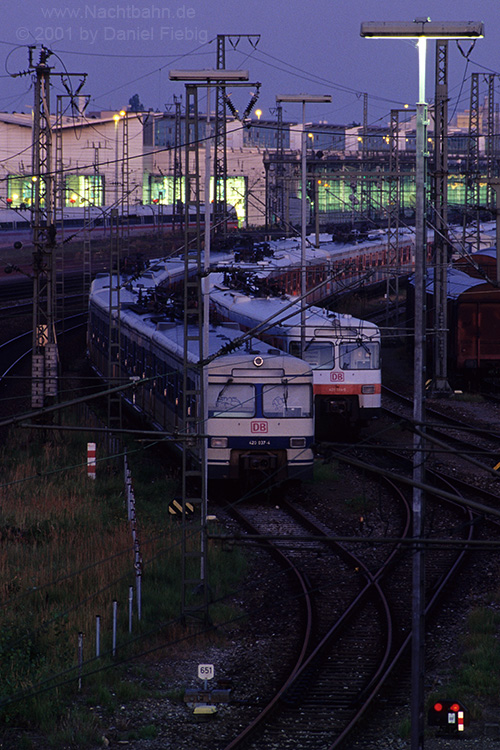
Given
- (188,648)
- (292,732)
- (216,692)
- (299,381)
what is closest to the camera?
(292,732)

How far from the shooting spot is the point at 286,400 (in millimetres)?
18031

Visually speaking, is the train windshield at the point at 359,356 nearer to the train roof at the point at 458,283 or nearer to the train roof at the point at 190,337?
the train roof at the point at 190,337

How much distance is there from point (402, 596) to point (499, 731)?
4156 millimetres

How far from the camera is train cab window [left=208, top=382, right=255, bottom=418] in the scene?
18.0 m

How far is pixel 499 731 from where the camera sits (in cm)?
1016

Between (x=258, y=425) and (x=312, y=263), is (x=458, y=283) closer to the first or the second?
(x=312, y=263)

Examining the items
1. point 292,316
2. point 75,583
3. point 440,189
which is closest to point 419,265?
point 75,583

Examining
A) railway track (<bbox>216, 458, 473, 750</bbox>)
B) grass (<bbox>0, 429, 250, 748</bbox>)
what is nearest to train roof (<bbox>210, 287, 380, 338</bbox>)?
grass (<bbox>0, 429, 250, 748</bbox>)

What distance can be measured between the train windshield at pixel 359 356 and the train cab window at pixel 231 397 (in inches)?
207

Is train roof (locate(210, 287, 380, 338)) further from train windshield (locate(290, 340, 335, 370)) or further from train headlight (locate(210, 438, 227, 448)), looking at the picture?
train headlight (locate(210, 438, 227, 448))

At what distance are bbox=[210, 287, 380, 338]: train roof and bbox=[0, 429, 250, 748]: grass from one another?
4618mm

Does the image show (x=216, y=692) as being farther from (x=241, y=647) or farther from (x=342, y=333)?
(x=342, y=333)

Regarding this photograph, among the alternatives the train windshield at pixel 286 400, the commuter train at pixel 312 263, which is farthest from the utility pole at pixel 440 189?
the train windshield at pixel 286 400

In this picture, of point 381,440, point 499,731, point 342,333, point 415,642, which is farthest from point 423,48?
point 381,440
